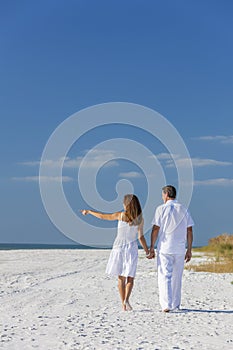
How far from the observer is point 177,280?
1029 centimetres

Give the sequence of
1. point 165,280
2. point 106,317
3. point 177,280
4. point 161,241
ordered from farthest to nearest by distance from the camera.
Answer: point 161,241 < point 177,280 < point 165,280 < point 106,317

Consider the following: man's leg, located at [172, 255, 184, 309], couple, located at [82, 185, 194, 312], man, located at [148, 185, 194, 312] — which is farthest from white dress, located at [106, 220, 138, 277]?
man's leg, located at [172, 255, 184, 309]

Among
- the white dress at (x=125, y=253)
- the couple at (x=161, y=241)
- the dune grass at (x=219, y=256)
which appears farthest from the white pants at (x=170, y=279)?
the dune grass at (x=219, y=256)

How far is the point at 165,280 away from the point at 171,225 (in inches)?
34.6

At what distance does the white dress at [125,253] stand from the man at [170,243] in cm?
30

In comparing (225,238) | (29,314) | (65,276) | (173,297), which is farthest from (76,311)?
(225,238)

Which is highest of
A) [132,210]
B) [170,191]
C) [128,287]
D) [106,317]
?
[170,191]

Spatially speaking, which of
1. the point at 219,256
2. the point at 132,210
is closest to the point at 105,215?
the point at 132,210

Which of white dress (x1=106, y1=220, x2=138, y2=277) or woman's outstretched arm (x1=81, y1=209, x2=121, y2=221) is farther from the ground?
woman's outstretched arm (x1=81, y1=209, x2=121, y2=221)

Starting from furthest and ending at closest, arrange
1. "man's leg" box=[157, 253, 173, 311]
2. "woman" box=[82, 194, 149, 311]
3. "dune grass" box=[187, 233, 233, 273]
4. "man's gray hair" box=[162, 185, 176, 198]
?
"dune grass" box=[187, 233, 233, 273] → "man's gray hair" box=[162, 185, 176, 198] → "woman" box=[82, 194, 149, 311] → "man's leg" box=[157, 253, 173, 311]

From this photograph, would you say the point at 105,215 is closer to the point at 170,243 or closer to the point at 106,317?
the point at 170,243

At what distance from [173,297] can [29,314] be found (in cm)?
231

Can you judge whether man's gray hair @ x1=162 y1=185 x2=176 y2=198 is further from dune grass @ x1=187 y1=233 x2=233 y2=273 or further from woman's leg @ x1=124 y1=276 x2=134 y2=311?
dune grass @ x1=187 y1=233 x2=233 y2=273

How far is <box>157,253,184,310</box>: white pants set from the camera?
10.2m
